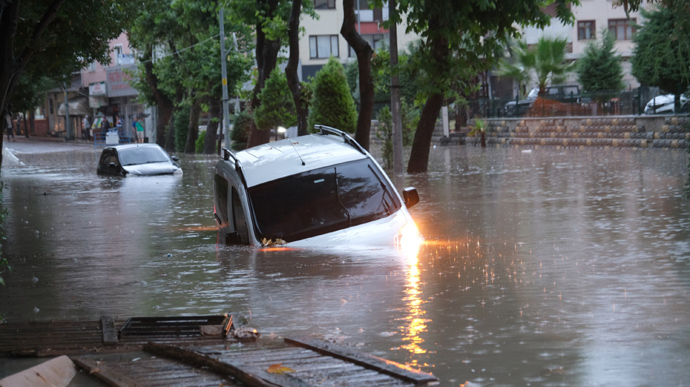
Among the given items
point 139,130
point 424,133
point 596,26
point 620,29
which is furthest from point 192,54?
point 620,29

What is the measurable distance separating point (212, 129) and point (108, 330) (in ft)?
141

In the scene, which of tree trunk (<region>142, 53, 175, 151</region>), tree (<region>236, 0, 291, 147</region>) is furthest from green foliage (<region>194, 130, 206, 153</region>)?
tree (<region>236, 0, 291, 147</region>)

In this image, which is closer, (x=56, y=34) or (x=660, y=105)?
(x=56, y=34)

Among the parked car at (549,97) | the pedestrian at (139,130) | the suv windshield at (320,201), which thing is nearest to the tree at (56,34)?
the suv windshield at (320,201)

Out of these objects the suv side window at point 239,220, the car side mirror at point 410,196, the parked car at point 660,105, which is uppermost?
the parked car at point 660,105

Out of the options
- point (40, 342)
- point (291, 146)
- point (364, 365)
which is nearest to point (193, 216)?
point (291, 146)

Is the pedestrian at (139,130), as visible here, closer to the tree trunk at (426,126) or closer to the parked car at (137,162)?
the parked car at (137,162)

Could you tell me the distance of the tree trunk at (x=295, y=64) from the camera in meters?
29.5

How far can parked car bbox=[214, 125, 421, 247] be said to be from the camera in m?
11.0

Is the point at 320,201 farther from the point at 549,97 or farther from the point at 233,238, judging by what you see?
the point at 549,97

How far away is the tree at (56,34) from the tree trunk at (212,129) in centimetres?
3059

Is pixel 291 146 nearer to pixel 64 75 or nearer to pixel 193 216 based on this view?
pixel 193 216

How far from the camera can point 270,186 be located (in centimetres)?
1149

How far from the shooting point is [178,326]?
7.70 m
